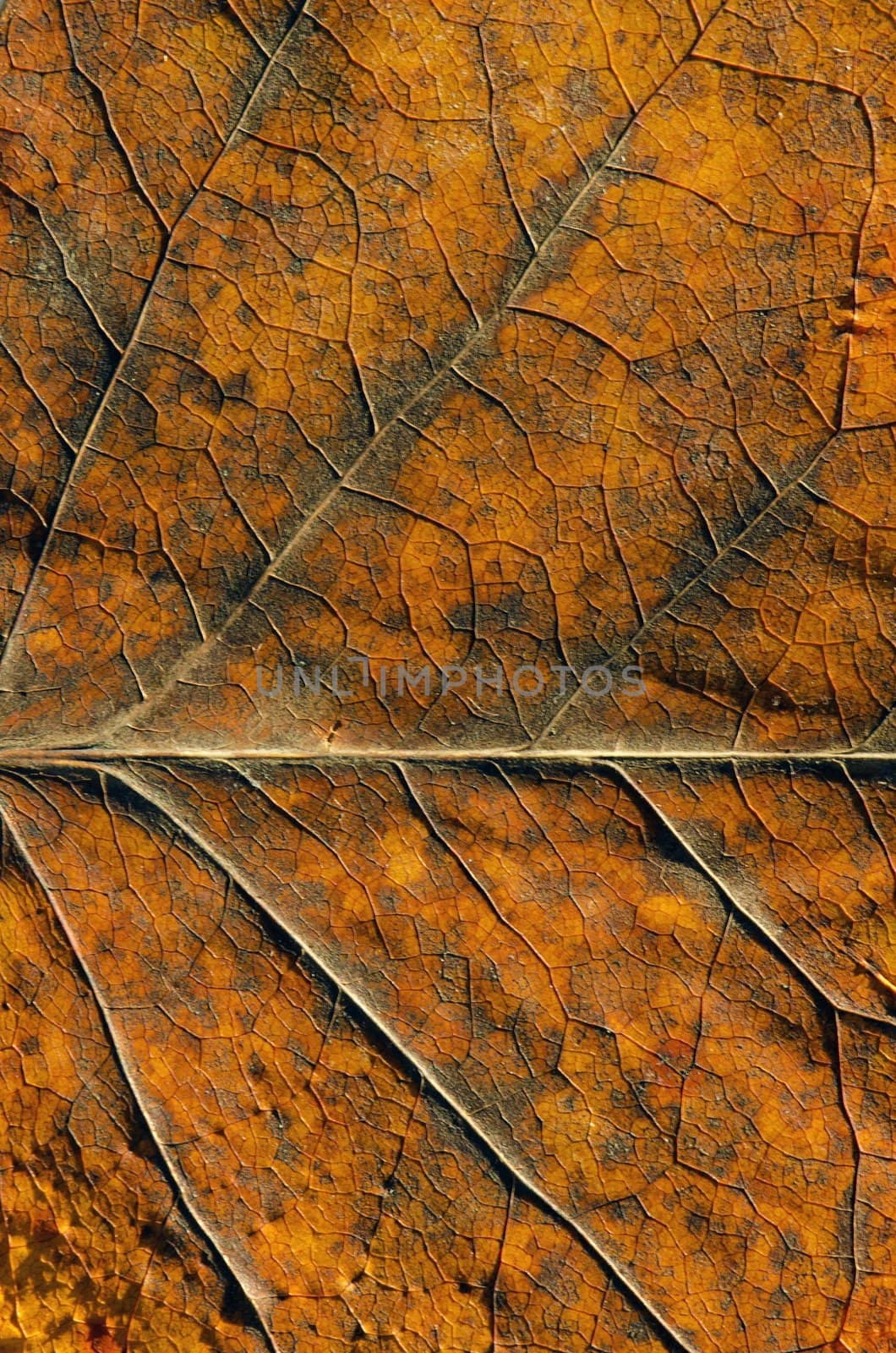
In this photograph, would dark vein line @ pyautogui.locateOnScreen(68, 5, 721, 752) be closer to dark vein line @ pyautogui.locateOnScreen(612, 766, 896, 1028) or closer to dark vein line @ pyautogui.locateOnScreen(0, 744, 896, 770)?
dark vein line @ pyautogui.locateOnScreen(0, 744, 896, 770)

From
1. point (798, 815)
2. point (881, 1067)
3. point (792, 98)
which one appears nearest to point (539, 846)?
point (798, 815)

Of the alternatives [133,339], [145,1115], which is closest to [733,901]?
[145,1115]

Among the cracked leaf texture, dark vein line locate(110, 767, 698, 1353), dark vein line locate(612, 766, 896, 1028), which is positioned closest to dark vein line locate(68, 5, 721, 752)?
the cracked leaf texture

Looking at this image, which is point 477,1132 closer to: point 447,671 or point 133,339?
point 447,671

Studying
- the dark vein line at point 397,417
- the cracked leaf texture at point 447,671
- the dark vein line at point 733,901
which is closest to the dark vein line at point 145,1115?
the cracked leaf texture at point 447,671

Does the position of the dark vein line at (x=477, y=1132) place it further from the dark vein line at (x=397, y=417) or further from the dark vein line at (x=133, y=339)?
the dark vein line at (x=133, y=339)
